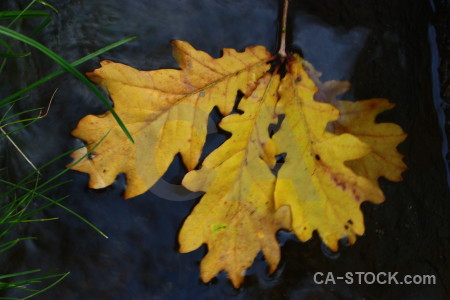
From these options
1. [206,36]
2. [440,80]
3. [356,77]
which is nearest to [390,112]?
[356,77]

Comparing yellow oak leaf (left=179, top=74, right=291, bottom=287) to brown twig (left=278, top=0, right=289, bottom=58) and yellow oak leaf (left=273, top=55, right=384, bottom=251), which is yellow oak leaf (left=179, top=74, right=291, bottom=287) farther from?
brown twig (left=278, top=0, right=289, bottom=58)

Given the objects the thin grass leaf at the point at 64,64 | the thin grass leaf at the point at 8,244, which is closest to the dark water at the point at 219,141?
the thin grass leaf at the point at 8,244

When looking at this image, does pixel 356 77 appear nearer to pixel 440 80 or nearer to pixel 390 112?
pixel 390 112

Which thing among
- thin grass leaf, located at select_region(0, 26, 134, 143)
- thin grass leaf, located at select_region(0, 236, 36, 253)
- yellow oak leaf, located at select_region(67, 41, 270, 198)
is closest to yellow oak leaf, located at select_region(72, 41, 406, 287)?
yellow oak leaf, located at select_region(67, 41, 270, 198)

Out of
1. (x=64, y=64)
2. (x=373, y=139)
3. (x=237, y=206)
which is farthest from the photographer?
(x=373, y=139)

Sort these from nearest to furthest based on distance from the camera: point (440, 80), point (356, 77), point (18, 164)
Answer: point (18, 164), point (356, 77), point (440, 80)

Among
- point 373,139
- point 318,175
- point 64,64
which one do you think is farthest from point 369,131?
point 64,64

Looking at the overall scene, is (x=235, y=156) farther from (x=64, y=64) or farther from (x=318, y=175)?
(x=64, y=64)
